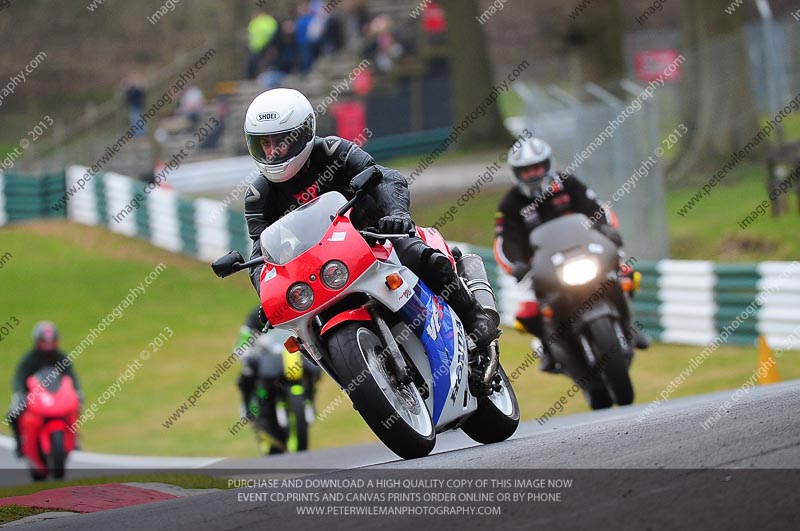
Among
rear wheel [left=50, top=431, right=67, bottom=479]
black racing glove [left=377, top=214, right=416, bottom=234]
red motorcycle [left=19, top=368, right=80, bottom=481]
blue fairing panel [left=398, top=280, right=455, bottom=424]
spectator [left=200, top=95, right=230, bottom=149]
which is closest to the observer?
black racing glove [left=377, top=214, right=416, bottom=234]

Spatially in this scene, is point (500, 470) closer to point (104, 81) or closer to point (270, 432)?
point (270, 432)

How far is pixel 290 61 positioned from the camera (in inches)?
1312

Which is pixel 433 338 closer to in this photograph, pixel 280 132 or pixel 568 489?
pixel 280 132

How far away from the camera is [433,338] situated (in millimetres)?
7172

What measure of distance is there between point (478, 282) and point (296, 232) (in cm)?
163

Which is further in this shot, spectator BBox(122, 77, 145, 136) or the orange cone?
spectator BBox(122, 77, 145, 136)

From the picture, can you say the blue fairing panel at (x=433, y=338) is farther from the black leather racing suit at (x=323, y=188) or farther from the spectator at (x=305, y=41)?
the spectator at (x=305, y=41)

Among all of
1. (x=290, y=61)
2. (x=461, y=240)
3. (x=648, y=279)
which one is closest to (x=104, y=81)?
(x=290, y=61)

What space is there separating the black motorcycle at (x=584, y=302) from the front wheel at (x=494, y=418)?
228 centimetres

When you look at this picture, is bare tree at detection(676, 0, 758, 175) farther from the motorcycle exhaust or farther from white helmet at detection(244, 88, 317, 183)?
white helmet at detection(244, 88, 317, 183)

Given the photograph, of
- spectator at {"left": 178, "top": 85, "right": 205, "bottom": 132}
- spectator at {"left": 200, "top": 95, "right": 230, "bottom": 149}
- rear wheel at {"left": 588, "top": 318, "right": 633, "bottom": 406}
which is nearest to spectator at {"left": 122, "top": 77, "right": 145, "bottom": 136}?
spectator at {"left": 178, "top": 85, "right": 205, "bottom": 132}

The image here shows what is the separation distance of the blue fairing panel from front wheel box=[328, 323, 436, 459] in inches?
5.3

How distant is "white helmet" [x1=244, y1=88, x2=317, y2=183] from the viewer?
7133mm

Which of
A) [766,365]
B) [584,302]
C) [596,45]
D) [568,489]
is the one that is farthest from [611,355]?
[596,45]
